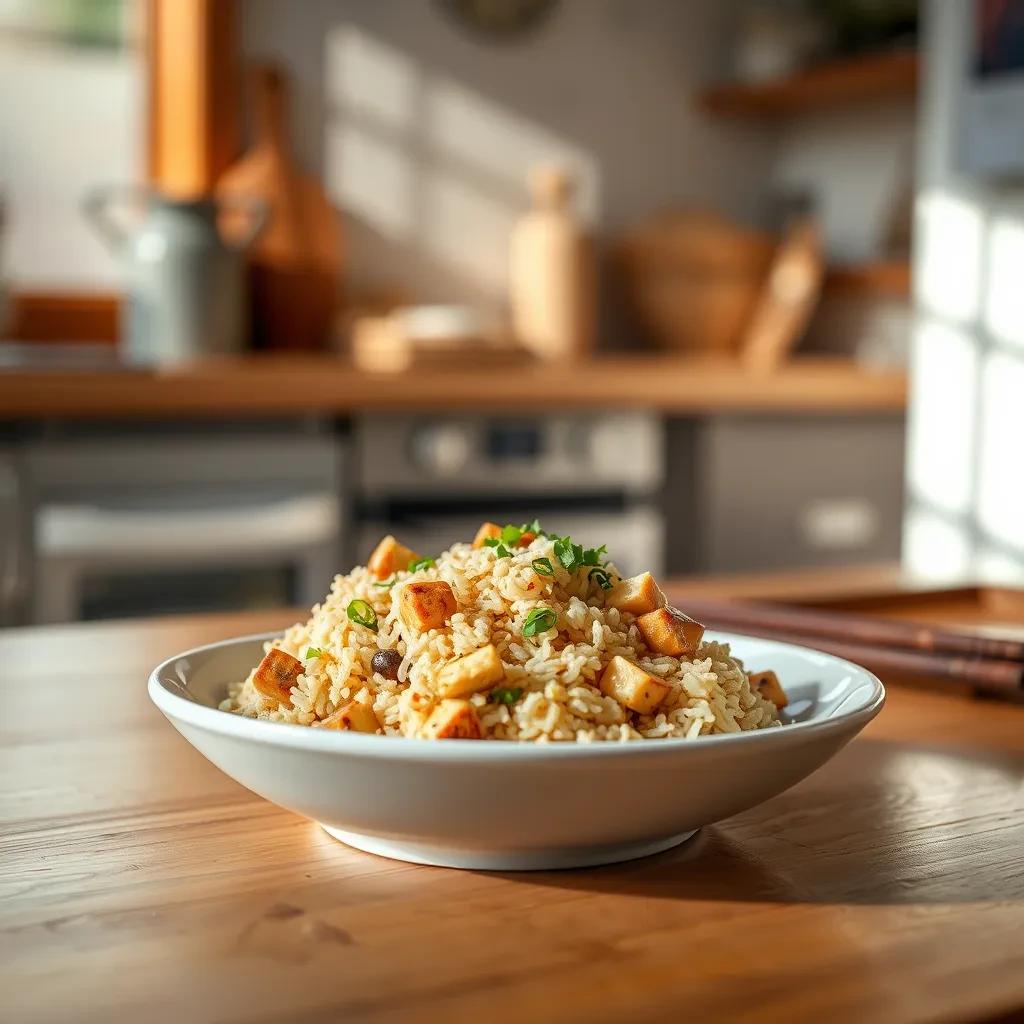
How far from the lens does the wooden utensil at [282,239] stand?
11.1ft

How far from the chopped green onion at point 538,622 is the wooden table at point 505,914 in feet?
0.37

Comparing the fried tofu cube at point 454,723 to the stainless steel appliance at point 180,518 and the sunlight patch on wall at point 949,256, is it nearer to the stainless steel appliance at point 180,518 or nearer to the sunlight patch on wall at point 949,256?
the stainless steel appliance at point 180,518

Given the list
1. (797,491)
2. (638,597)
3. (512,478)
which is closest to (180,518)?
(512,478)

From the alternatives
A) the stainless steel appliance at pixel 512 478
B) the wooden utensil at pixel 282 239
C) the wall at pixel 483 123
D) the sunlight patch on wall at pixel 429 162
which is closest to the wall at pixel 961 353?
the stainless steel appliance at pixel 512 478

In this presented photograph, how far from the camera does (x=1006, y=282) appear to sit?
2.90 m

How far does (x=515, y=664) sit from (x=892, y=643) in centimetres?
46

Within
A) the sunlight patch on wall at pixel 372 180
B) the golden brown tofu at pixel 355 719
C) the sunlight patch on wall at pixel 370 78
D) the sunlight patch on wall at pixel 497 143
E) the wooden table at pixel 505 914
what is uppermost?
the sunlight patch on wall at pixel 370 78

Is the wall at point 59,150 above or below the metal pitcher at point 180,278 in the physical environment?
above

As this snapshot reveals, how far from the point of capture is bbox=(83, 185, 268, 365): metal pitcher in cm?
301

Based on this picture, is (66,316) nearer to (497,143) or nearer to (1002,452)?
(497,143)

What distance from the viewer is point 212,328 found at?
3.09 m

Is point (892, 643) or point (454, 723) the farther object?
point (892, 643)

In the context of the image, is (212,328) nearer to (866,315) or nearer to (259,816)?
(866,315)

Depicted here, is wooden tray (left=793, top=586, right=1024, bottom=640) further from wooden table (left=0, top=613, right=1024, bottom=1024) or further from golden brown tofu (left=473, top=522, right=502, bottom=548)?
golden brown tofu (left=473, top=522, right=502, bottom=548)
